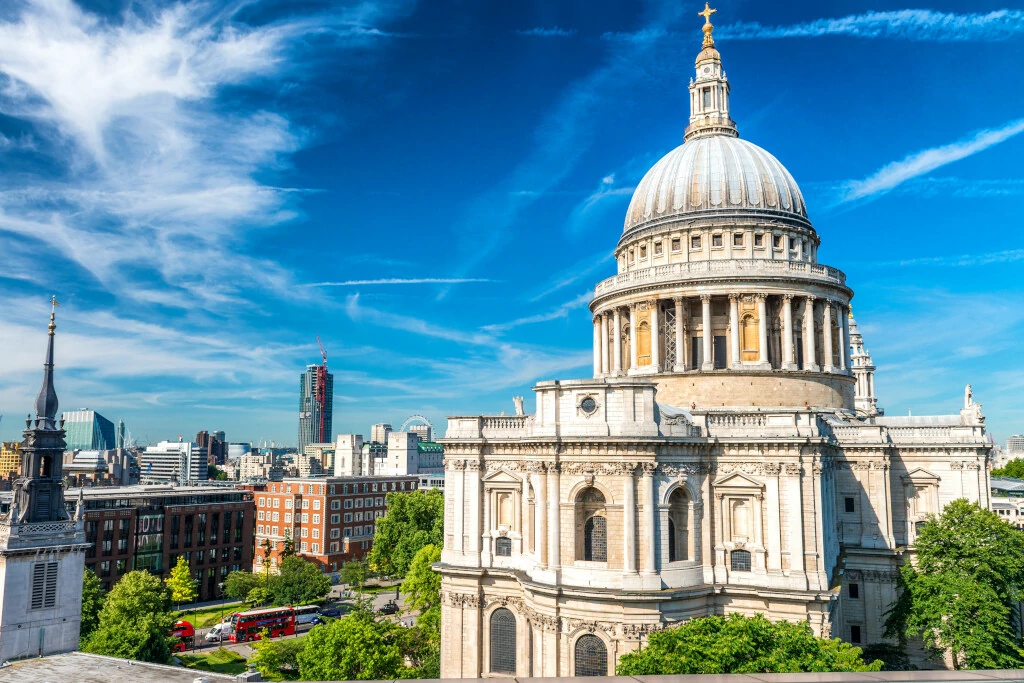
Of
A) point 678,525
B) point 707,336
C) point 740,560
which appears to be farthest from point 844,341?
point 678,525

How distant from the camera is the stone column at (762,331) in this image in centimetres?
5453

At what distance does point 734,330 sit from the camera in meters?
55.2

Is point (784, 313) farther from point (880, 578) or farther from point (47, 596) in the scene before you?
point (47, 596)

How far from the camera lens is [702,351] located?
2190 inches

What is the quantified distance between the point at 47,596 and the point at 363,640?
1767 centimetres

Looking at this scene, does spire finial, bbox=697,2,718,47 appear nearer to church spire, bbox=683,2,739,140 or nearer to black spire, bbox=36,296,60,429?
church spire, bbox=683,2,739,140

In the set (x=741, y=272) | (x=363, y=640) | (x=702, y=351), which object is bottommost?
(x=363, y=640)

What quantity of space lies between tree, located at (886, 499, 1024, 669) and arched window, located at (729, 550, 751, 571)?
1077 cm

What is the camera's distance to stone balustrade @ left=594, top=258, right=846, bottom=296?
183 ft


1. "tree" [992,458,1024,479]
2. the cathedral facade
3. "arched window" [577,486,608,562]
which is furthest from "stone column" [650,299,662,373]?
"tree" [992,458,1024,479]

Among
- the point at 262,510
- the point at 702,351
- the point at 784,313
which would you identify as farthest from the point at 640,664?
the point at 262,510

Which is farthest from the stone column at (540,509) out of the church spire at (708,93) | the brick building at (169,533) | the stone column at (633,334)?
the brick building at (169,533)

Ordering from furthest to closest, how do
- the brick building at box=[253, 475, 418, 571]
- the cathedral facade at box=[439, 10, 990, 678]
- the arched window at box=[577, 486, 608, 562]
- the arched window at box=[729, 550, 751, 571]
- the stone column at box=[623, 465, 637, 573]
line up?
the brick building at box=[253, 475, 418, 571]
the arched window at box=[729, 550, 751, 571]
the arched window at box=[577, 486, 608, 562]
the cathedral facade at box=[439, 10, 990, 678]
the stone column at box=[623, 465, 637, 573]

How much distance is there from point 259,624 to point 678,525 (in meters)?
50.0
